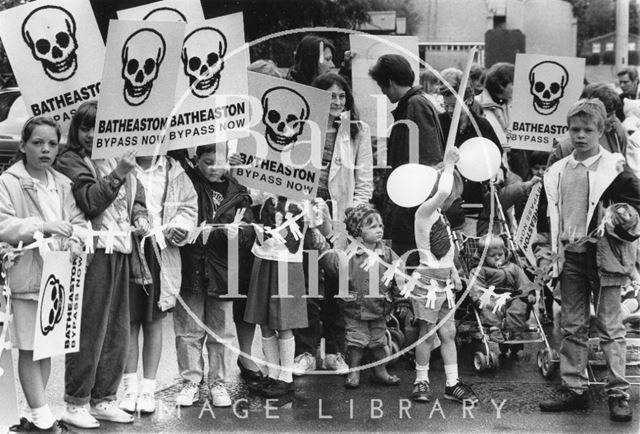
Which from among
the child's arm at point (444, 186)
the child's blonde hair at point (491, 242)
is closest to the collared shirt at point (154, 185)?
the child's arm at point (444, 186)

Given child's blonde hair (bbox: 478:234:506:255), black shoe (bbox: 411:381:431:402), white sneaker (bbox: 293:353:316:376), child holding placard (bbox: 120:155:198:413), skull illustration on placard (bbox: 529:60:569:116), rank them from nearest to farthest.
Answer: child holding placard (bbox: 120:155:198:413) < black shoe (bbox: 411:381:431:402) < white sneaker (bbox: 293:353:316:376) < skull illustration on placard (bbox: 529:60:569:116) < child's blonde hair (bbox: 478:234:506:255)

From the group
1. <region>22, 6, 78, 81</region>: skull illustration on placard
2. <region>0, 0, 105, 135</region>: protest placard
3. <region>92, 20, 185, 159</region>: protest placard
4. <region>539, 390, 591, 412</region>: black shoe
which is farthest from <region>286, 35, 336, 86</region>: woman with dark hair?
<region>539, 390, 591, 412</region>: black shoe

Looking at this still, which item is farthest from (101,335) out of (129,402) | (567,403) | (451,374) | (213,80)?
(567,403)

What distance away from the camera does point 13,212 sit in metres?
5.41

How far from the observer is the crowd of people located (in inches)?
223

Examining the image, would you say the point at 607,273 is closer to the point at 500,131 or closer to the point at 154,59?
the point at 500,131

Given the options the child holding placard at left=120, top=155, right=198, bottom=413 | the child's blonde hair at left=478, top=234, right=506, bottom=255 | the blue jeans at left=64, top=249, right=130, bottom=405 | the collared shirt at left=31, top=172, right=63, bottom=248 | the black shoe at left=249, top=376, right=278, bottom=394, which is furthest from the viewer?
the child's blonde hair at left=478, top=234, right=506, bottom=255

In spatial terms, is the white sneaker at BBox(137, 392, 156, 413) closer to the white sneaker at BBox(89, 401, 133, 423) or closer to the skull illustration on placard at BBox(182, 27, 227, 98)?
the white sneaker at BBox(89, 401, 133, 423)

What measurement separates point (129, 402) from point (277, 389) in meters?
0.94

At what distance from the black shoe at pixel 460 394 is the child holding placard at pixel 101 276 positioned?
1949 millimetres

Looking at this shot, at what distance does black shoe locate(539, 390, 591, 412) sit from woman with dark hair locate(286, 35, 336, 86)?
105 inches

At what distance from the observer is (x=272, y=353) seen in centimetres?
663

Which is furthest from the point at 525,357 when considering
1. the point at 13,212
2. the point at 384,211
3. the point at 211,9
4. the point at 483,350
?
the point at 211,9

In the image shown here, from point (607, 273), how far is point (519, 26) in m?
10.2
